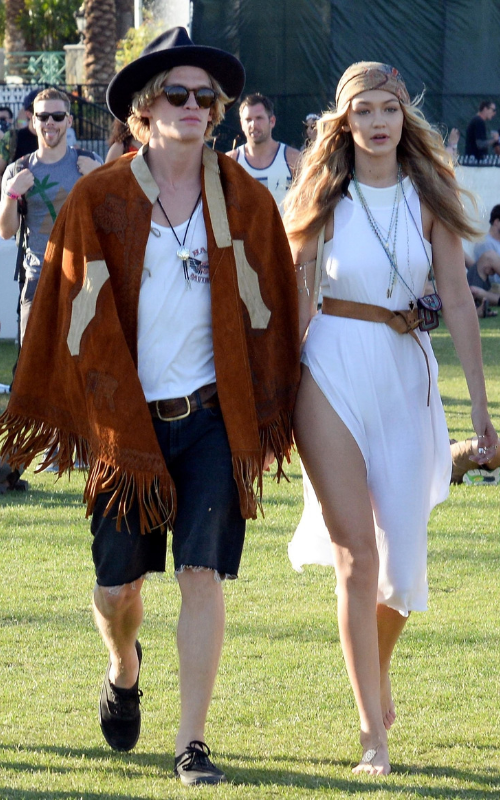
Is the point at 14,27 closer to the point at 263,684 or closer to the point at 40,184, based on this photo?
the point at 40,184

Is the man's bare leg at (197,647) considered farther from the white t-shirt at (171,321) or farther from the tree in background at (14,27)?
the tree in background at (14,27)

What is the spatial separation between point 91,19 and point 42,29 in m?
12.2

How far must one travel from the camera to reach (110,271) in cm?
359

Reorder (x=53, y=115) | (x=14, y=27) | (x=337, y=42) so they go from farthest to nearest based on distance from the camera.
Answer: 1. (x=14, y=27)
2. (x=337, y=42)
3. (x=53, y=115)

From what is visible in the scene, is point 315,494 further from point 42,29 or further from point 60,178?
point 42,29

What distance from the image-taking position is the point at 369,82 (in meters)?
3.89

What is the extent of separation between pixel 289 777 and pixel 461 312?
157 cm

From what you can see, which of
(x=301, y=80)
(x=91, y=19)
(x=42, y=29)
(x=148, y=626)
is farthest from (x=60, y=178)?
(x=42, y=29)

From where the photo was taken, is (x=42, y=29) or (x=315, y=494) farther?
(x=42, y=29)

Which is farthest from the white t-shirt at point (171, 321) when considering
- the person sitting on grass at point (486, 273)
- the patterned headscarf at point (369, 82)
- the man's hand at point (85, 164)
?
the person sitting on grass at point (486, 273)

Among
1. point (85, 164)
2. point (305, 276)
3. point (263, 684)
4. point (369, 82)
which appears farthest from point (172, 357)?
point (85, 164)

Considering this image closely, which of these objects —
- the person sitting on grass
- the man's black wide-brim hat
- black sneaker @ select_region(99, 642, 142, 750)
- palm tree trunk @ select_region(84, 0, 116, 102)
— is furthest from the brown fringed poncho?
palm tree trunk @ select_region(84, 0, 116, 102)

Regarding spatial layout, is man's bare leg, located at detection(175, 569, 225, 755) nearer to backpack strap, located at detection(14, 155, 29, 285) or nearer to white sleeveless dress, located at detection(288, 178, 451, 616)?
white sleeveless dress, located at detection(288, 178, 451, 616)

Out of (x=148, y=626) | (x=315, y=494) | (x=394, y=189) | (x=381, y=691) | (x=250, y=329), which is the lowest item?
(x=148, y=626)
